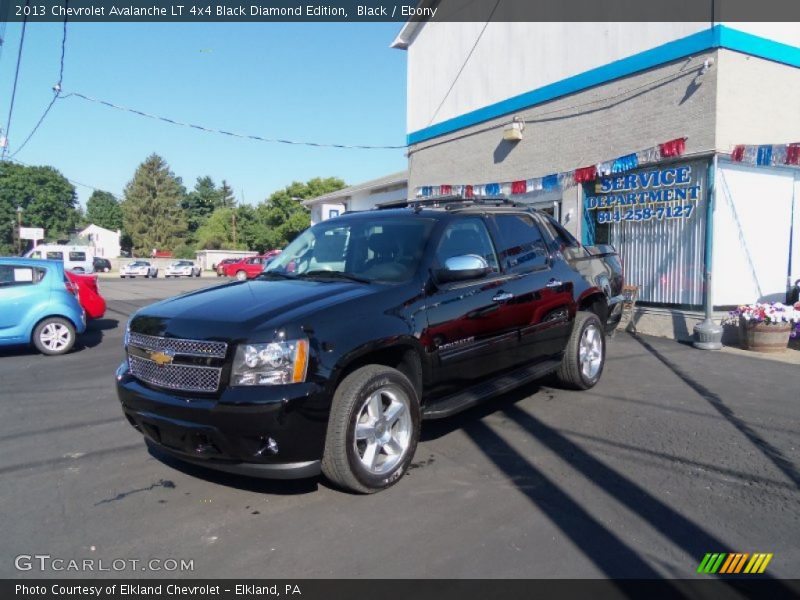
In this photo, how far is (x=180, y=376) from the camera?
3623 mm

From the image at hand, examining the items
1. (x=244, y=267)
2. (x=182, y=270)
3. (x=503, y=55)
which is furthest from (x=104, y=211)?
(x=503, y=55)

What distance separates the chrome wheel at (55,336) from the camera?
9328mm

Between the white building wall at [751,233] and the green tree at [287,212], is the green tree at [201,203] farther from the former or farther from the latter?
the white building wall at [751,233]

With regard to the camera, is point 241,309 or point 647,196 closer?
point 241,309

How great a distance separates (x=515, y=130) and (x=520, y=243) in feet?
26.3

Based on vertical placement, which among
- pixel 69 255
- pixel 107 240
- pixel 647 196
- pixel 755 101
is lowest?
pixel 69 255

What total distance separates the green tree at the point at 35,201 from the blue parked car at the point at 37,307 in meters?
85.3

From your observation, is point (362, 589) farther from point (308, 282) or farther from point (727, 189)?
point (727, 189)

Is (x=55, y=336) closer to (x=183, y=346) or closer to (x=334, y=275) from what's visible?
(x=334, y=275)

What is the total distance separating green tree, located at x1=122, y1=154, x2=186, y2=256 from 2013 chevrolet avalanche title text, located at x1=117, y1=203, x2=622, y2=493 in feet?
270

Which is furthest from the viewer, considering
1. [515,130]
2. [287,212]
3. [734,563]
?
[287,212]

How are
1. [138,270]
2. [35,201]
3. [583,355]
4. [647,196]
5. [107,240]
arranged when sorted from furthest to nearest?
[107,240], [35,201], [138,270], [647,196], [583,355]

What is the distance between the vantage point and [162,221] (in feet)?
265

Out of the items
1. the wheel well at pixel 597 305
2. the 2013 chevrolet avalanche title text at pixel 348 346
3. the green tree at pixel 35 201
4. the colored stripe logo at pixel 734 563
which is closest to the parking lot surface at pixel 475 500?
the colored stripe logo at pixel 734 563
